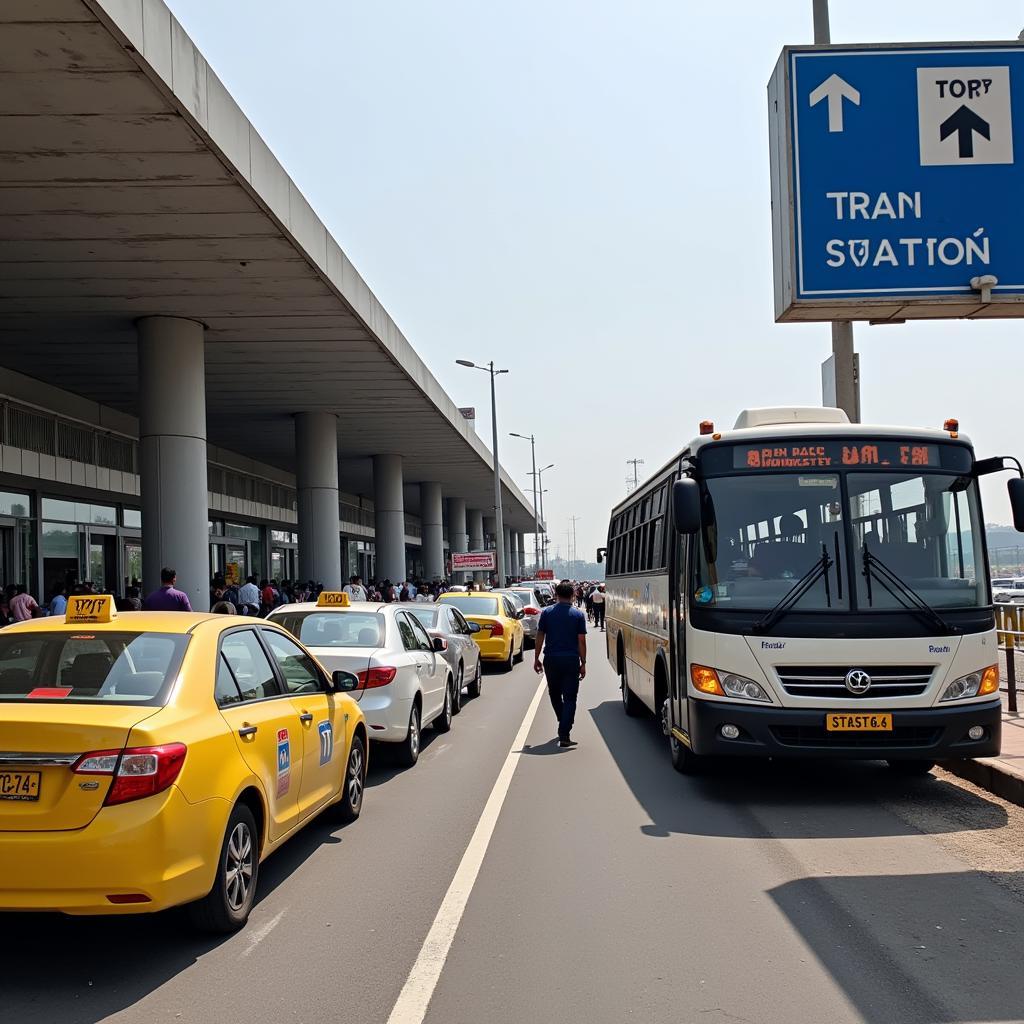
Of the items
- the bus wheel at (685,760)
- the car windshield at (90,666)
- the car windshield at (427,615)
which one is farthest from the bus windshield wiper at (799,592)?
the car windshield at (427,615)

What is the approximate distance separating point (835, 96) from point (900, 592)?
17.6ft

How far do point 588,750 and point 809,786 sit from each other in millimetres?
2880

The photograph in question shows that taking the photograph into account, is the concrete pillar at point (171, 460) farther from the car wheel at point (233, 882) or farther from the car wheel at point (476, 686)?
the car wheel at point (233, 882)

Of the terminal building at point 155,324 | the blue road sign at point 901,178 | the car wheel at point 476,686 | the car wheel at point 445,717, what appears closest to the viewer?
the terminal building at point 155,324

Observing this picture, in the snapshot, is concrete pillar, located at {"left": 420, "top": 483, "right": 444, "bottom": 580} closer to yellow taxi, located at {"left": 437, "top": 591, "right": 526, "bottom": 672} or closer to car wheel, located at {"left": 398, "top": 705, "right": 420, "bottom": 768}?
yellow taxi, located at {"left": 437, "top": 591, "right": 526, "bottom": 672}

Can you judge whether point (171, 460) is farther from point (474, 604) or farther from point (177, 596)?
point (474, 604)

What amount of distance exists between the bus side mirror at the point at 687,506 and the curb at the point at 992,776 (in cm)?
310

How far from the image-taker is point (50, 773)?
15.7ft

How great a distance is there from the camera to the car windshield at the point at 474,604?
72.9ft

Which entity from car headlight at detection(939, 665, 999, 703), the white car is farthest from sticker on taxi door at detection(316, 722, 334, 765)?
car headlight at detection(939, 665, 999, 703)

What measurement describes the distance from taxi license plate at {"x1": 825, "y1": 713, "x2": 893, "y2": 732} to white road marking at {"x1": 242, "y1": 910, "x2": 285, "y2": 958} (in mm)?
4405

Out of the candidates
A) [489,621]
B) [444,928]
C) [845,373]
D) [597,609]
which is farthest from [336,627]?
[597,609]

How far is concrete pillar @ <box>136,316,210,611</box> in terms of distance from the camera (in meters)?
18.2

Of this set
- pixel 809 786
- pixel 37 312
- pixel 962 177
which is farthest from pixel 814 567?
pixel 37 312
